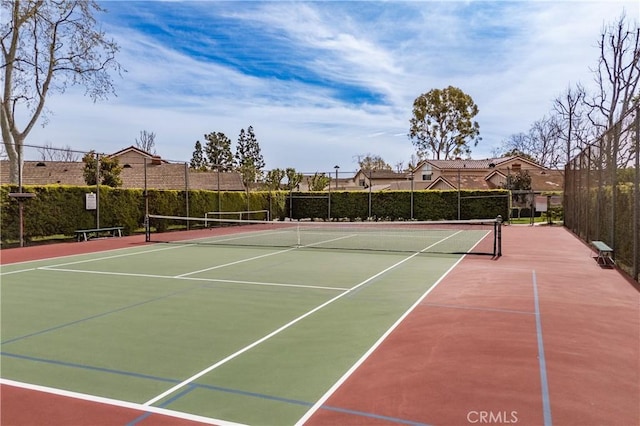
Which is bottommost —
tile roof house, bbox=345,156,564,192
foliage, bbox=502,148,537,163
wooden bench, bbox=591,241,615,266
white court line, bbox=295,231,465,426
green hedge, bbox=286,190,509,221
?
white court line, bbox=295,231,465,426

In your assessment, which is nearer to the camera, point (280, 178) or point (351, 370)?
point (351, 370)

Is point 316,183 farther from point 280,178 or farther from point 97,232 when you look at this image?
point 97,232

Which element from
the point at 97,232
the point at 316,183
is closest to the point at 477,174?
the point at 316,183

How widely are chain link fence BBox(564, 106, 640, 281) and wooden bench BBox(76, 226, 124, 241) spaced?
608 inches

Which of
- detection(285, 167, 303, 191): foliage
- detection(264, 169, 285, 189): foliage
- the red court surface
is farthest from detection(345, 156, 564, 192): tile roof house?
the red court surface

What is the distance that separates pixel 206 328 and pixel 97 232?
13.6 meters

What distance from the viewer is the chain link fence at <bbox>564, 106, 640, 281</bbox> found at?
26.0ft

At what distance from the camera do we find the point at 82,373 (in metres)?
3.89

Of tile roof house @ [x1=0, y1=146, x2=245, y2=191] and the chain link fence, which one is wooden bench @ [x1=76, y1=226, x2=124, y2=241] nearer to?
the chain link fence

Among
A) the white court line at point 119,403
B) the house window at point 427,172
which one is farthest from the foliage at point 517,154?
the white court line at point 119,403

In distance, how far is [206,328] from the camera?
17.0 feet

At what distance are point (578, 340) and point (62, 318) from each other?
226 inches

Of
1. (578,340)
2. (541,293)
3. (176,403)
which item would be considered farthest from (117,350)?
(541,293)

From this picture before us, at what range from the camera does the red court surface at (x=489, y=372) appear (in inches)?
122
